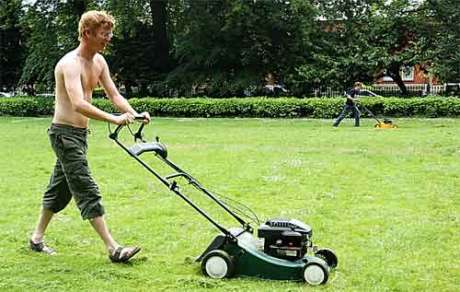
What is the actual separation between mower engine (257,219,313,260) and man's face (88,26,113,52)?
5.47ft

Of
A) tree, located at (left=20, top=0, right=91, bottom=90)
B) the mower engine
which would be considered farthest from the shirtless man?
tree, located at (left=20, top=0, right=91, bottom=90)

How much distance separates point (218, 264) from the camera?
180 inches

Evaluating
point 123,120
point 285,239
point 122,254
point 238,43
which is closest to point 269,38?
point 238,43

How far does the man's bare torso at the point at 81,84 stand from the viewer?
480 centimetres

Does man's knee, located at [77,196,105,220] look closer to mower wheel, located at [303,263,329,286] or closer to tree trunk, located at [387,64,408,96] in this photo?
mower wheel, located at [303,263,329,286]

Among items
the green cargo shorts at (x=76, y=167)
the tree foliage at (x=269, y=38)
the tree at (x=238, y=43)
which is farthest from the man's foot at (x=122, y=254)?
the tree at (x=238, y=43)

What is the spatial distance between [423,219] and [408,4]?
1026 inches

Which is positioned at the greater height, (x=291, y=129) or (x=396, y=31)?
(x=396, y=31)

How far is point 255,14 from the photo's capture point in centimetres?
2998

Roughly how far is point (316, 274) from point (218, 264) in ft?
2.11

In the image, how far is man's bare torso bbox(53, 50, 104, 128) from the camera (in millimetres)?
4805

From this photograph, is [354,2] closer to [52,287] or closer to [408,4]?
[408,4]

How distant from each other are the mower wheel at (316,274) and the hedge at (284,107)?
66.8 feet

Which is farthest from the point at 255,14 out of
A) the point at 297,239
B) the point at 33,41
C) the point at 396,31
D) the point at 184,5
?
the point at 297,239
